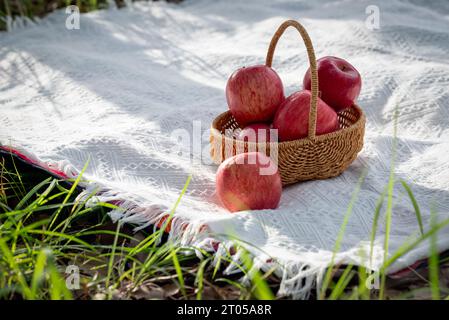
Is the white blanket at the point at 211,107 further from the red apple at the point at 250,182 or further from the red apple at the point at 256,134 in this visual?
the red apple at the point at 256,134

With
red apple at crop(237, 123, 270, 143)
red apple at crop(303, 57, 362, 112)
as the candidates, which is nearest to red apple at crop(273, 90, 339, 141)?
red apple at crop(237, 123, 270, 143)

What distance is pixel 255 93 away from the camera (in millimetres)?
1621

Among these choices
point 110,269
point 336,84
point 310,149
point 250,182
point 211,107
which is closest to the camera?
point 110,269

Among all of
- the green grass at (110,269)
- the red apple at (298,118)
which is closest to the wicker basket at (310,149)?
the red apple at (298,118)

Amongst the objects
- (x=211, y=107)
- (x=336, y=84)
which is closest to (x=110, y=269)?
(x=336, y=84)

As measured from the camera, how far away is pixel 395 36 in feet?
8.70

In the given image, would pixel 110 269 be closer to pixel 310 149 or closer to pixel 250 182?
pixel 250 182

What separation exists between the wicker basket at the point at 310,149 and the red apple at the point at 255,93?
0.11 metres

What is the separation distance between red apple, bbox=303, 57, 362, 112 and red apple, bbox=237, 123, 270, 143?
9.2 inches

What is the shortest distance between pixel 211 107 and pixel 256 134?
71 centimetres

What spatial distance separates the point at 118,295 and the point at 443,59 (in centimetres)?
190
